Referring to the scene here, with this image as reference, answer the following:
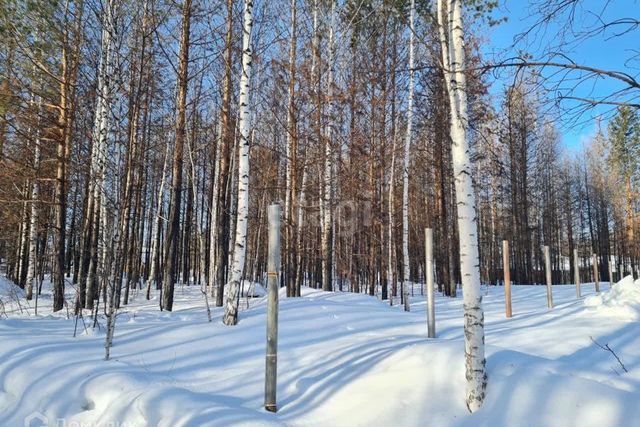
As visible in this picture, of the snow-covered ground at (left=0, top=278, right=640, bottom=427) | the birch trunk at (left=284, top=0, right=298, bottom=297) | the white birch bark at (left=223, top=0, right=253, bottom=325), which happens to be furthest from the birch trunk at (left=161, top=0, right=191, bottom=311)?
the birch trunk at (left=284, top=0, right=298, bottom=297)

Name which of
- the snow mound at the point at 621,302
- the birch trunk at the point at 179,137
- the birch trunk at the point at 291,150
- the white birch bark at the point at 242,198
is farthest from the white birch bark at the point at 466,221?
the birch trunk at the point at 291,150

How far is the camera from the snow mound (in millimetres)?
7070

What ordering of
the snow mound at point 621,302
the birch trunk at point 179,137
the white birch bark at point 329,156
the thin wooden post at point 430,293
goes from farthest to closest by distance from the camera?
the white birch bark at point 329,156 → the birch trunk at point 179,137 → the snow mound at point 621,302 → the thin wooden post at point 430,293

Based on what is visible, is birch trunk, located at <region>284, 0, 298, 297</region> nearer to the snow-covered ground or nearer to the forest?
the forest

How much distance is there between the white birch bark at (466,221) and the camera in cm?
322

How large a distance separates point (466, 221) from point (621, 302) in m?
6.22

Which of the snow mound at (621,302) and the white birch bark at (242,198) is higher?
the white birch bark at (242,198)

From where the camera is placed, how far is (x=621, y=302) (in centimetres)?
750

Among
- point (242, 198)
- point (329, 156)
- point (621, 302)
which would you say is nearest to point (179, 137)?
point (242, 198)

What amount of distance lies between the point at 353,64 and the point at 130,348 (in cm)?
1187

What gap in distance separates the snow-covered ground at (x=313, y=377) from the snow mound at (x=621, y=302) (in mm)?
758

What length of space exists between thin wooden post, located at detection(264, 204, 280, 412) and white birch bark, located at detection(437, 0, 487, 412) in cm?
163

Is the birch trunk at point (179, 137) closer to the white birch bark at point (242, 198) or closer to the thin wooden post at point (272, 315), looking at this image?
the white birch bark at point (242, 198)

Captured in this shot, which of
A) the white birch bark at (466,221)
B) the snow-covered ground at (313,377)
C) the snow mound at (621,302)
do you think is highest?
the white birch bark at (466,221)
